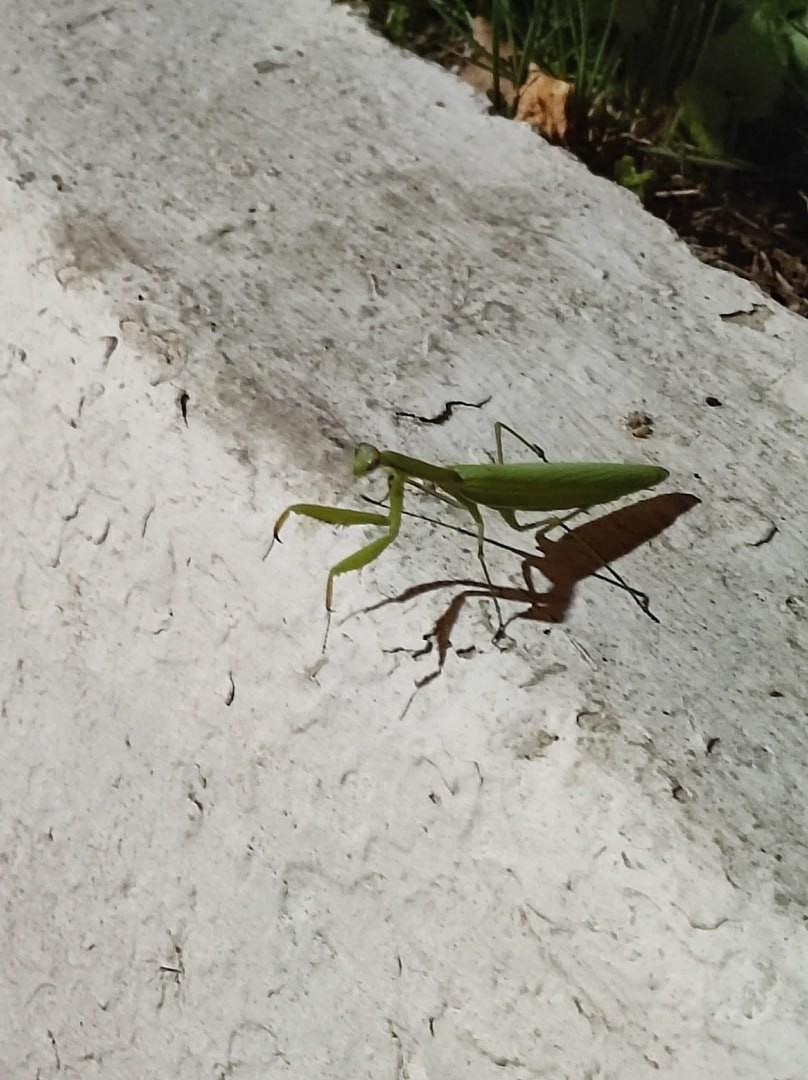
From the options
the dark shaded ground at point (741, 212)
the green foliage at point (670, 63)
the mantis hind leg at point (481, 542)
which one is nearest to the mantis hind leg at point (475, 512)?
the mantis hind leg at point (481, 542)

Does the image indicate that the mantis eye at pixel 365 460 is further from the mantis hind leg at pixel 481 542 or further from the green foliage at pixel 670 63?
the green foliage at pixel 670 63

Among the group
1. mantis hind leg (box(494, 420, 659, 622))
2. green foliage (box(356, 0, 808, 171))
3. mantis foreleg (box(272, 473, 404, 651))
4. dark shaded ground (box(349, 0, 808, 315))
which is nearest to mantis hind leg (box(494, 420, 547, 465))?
mantis hind leg (box(494, 420, 659, 622))

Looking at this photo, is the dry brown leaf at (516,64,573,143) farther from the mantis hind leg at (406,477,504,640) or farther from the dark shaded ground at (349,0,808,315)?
the mantis hind leg at (406,477,504,640)

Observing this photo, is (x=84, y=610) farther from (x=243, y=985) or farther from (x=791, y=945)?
(x=791, y=945)

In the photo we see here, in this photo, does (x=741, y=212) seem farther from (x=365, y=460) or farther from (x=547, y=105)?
(x=365, y=460)

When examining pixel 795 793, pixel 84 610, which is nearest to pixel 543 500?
pixel 795 793

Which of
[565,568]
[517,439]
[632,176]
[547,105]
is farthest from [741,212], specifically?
[565,568]
